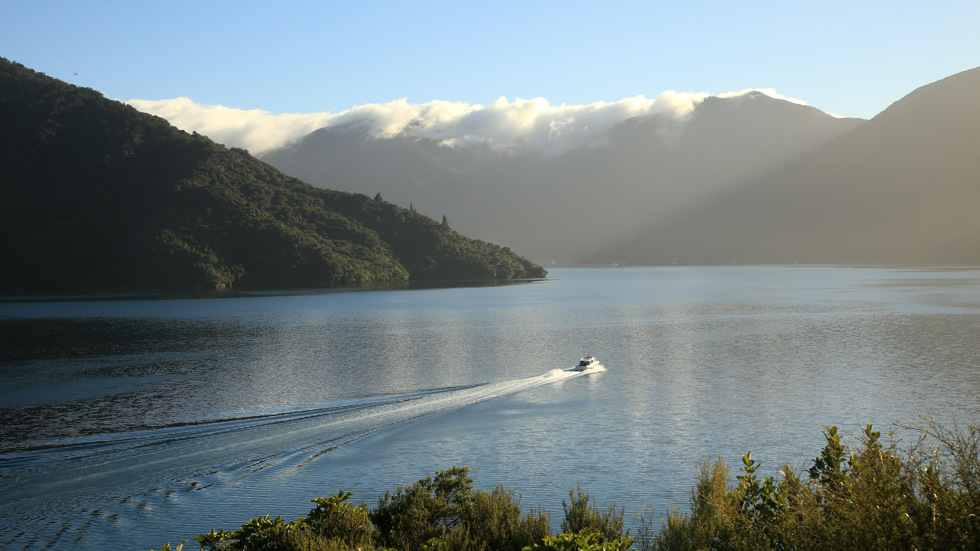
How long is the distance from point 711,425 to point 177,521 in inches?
821

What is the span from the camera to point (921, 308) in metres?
87.4

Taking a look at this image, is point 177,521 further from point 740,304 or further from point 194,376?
point 740,304

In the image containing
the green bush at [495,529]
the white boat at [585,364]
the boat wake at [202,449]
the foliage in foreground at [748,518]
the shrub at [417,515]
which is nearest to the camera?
the foliage in foreground at [748,518]

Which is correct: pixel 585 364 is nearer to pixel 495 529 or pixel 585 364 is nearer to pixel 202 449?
pixel 202 449

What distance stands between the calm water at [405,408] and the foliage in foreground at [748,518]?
4.84m

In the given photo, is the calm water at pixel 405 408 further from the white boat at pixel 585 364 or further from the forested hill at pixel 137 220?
the forested hill at pixel 137 220

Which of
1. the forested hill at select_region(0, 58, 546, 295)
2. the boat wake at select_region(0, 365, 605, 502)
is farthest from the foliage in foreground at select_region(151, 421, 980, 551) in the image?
the forested hill at select_region(0, 58, 546, 295)

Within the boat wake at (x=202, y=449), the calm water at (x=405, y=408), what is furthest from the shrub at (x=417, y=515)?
the boat wake at (x=202, y=449)

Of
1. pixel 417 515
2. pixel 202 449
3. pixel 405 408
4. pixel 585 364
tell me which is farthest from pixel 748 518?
pixel 585 364

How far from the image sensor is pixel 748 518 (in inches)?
458

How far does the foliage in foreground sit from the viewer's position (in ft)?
26.7

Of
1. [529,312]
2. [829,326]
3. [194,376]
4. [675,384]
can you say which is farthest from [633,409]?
[529,312]

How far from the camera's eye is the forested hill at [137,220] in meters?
156

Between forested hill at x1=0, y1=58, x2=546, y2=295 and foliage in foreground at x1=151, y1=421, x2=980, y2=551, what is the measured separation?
15208cm
